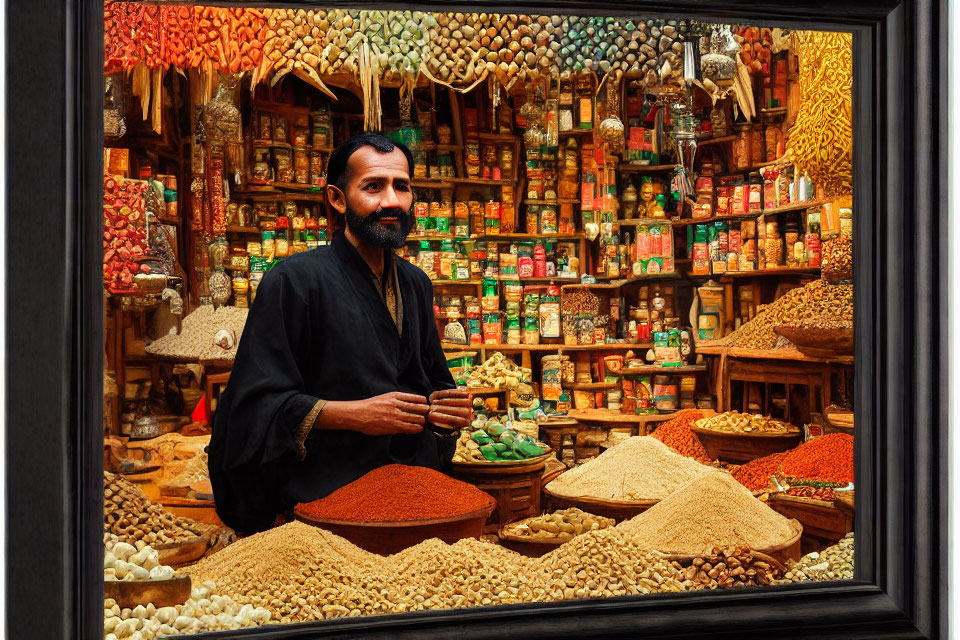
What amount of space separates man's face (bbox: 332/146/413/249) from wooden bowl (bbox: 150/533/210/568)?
2.08 ft

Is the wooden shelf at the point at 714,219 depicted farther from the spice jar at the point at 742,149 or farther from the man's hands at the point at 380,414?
the man's hands at the point at 380,414

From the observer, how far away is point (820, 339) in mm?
1726

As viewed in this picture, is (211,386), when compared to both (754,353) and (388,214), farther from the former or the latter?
(754,353)

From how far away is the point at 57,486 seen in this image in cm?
135

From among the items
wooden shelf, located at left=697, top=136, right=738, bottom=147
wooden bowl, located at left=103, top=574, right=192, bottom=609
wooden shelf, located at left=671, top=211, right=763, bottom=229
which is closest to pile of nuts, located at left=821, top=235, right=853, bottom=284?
wooden shelf, located at left=671, top=211, right=763, bottom=229

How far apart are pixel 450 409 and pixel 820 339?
0.77m

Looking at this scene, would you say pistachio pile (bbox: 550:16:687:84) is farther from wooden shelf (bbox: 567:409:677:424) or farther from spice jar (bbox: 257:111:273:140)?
wooden shelf (bbox: 567:409:677:424)

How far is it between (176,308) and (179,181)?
0.23 m

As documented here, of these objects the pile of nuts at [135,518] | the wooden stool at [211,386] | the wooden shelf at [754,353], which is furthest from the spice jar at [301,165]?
the wooden shelf at [754,353]

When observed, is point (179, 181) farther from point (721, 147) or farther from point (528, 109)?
point (721, 147)

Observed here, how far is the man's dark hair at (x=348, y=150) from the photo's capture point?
5.16 ft

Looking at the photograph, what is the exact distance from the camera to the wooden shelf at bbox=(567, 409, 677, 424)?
5.70 ft

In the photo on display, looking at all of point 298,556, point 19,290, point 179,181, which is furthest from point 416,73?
point 298,556

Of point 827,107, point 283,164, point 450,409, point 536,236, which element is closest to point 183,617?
point 450,409
